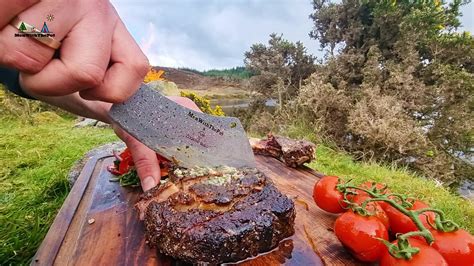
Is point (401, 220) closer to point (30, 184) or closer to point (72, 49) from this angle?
point (72, 49)

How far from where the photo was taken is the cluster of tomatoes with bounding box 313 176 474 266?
4.14 feet

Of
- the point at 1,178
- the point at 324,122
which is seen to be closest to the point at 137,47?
the point at 1,178

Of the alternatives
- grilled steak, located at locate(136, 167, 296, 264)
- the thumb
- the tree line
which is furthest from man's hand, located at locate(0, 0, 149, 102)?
the tree line

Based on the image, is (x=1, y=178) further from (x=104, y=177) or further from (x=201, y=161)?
(x=201, y=161)

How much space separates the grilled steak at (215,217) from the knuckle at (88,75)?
2.23 feet

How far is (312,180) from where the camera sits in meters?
2.57

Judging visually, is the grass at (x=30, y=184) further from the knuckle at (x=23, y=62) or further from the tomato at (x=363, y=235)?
the tomato at (x=363, y=235)

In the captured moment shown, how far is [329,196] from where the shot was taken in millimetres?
1878

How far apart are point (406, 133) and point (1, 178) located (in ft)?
19.7

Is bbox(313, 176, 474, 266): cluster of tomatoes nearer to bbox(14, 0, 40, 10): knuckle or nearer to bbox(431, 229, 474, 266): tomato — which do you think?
bbox(431, 229, 474, 266): tomato

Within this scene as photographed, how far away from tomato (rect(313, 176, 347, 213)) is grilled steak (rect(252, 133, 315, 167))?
78 cm

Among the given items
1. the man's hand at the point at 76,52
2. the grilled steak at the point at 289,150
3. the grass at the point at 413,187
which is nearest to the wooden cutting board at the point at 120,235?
the grilled steak at the point at 289,150

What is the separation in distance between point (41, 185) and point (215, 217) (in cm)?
258
